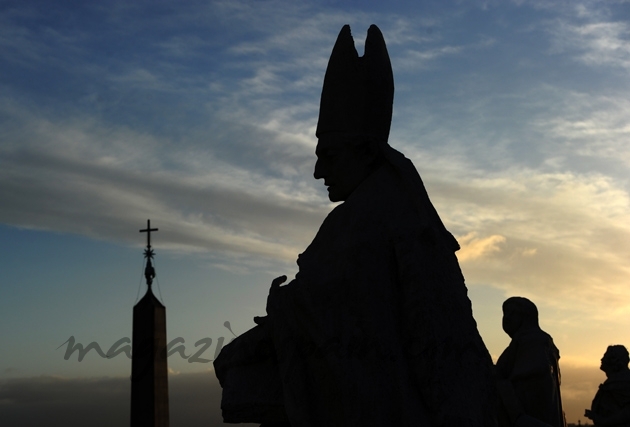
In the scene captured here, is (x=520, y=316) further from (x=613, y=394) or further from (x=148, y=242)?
(x=148, y=242)

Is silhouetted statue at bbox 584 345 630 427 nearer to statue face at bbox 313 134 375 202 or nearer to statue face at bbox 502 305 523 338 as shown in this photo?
statue face at bbox 502 305 523 338

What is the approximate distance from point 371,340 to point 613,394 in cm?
896

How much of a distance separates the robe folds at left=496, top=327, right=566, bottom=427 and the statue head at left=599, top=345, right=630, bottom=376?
13.0 ft

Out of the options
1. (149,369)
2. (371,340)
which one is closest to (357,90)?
(371,340)

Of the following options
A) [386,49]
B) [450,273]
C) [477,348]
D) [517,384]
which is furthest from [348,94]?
[517,384]

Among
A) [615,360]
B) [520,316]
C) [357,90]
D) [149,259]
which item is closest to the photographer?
[357,90]

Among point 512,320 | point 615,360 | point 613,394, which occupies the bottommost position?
point 613,394

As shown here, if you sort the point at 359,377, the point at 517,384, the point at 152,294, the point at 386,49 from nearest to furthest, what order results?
the point at 359,377 < the point at 386,49 < the point at 517,384 < the point at 152,294

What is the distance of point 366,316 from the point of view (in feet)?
13.7

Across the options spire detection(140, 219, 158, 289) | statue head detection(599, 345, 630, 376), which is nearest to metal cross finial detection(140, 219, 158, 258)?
spire detection(140, 219, 158, 289)

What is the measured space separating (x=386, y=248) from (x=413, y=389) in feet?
2.10

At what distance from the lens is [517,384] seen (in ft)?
27.3

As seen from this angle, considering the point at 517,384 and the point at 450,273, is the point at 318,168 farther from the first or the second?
the point at 517,384

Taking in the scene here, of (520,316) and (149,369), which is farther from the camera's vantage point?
(149,369)
